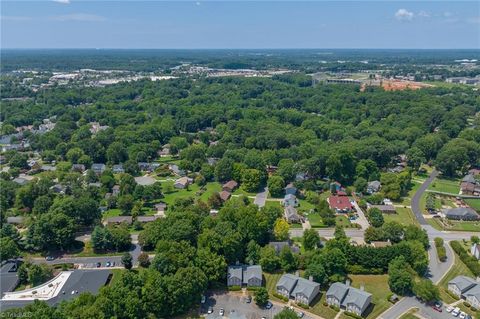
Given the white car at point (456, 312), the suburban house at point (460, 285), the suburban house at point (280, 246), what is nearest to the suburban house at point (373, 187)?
the suburban house at point (280, 246)

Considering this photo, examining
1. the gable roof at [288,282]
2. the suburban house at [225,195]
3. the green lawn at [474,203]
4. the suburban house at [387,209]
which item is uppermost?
the suburban house at [225,195]

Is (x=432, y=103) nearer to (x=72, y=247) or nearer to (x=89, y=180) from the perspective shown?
(x=89, y=180)

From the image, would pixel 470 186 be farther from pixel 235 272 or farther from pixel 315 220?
pixel 235 272

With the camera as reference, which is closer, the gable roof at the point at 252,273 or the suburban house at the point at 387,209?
the gable roof at the point at 252,273

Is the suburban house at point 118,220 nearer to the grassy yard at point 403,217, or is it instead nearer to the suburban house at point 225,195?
the suburban house at point 225,195

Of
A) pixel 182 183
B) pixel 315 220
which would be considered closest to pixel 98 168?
pixel 182 183

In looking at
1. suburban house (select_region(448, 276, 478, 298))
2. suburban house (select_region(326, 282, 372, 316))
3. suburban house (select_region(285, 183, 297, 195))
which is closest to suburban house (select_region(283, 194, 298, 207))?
suburban house (select_region(285, 183, 297, 195))

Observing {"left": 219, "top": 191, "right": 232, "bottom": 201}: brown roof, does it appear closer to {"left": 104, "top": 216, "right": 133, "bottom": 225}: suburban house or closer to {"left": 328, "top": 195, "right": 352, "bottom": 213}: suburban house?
{"left": 104, "top": 216, "right": 133, "bottom": 225}: suburban house

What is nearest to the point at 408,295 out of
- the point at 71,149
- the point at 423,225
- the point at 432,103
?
the point at 423,225
